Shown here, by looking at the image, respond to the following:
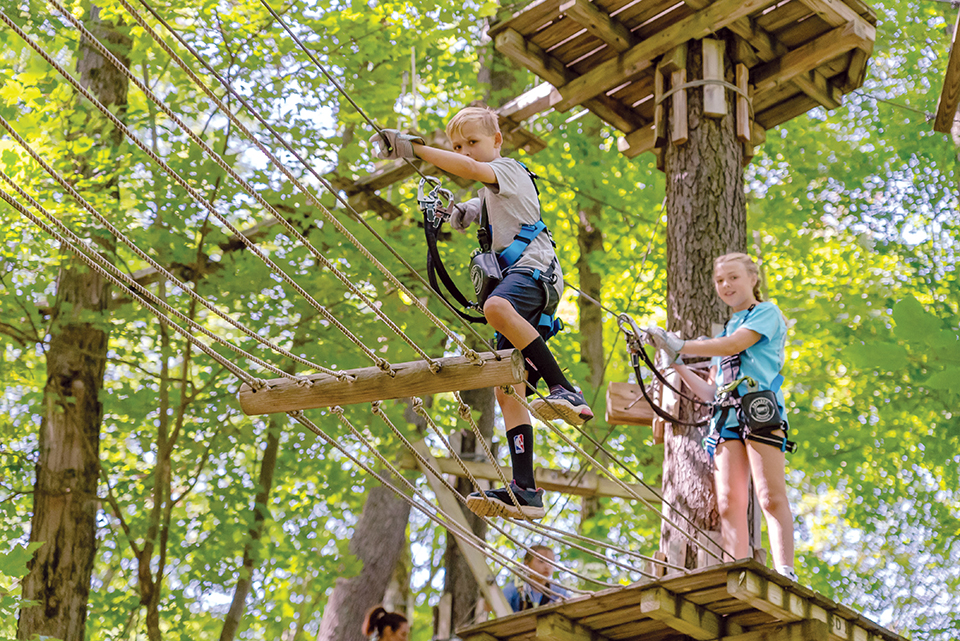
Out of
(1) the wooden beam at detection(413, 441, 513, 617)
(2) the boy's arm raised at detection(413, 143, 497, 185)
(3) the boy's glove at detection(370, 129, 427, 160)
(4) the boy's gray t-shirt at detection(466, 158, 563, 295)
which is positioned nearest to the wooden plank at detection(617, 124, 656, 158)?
(1) the wooden beam at detection(413, 441, 513, 617)

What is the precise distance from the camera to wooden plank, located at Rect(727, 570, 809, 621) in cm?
364

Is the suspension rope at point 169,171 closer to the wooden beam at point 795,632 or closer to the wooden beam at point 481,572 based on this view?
the wooden beam at point 795,632

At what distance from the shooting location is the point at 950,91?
508cm

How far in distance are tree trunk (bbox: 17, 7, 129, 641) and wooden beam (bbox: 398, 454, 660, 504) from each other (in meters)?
2.24

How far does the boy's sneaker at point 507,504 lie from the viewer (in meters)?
3.34

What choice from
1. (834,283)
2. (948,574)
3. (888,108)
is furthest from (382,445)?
(948,574)

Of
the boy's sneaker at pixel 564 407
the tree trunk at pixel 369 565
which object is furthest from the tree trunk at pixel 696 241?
the tree trunk at pixel 369 565

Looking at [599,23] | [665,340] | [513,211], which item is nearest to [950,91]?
[599,23]

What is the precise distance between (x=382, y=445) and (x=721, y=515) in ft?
11.4

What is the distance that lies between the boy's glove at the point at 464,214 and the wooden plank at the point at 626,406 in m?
1.86

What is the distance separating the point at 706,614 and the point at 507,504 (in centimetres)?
134

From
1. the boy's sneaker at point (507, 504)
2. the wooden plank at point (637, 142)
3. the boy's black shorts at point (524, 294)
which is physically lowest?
the boy's sneaker at point (507, 504)

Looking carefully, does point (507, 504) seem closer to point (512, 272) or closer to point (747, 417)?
point (512, 272)

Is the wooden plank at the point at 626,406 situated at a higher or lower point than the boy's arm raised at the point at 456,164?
higher
